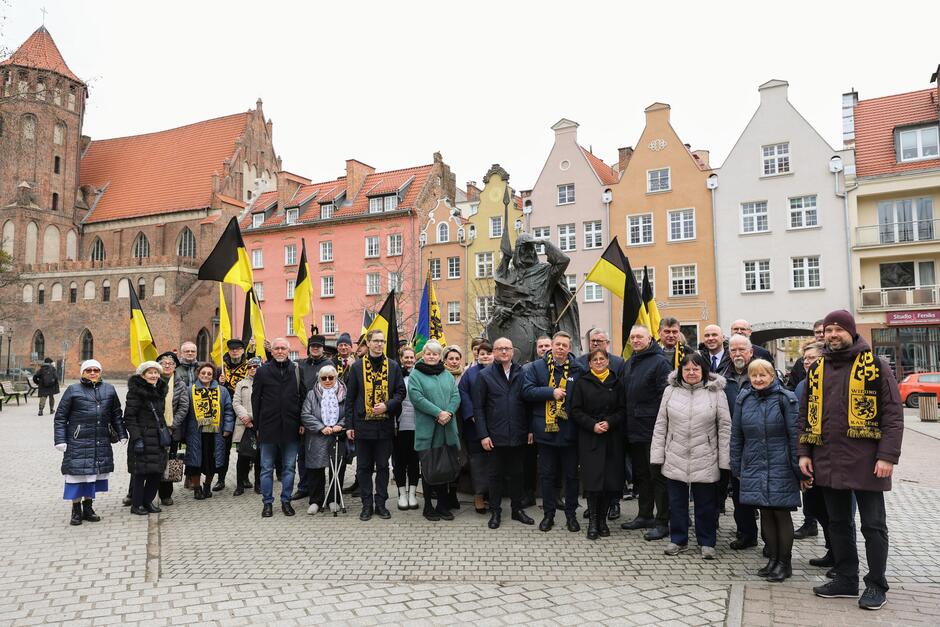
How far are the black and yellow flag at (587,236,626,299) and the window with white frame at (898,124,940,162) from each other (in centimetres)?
2753

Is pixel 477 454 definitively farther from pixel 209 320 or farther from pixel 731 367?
pixel 209 320

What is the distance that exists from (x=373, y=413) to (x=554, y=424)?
6.70 ft

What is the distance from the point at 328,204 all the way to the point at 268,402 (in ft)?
132

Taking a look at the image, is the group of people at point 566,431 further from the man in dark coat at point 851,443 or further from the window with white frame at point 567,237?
the window with white frame at point 567,237

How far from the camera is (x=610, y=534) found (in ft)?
22.4

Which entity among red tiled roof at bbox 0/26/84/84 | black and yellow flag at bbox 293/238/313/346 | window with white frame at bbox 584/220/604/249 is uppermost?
red tiled roof at bbox 0/26/84/84

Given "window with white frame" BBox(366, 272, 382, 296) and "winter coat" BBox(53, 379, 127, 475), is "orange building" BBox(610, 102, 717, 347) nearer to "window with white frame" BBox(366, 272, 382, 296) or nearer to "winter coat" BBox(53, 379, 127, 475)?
"window with white frame" BBox(366, 272, 382, 296)

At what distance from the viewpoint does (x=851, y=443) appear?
4.98m

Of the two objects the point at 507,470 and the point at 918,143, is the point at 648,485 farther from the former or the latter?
the point at 918,143

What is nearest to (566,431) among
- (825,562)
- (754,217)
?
(825,562)

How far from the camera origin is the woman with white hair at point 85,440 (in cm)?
764

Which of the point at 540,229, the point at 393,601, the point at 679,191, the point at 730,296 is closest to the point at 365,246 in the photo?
the point at 540,229

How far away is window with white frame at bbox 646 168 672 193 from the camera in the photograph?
112ft

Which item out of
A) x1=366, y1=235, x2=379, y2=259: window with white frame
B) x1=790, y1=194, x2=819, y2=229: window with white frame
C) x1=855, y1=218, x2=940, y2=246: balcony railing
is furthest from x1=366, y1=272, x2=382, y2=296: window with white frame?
x1=855, y1=218, x2=940, y2=246: balcony railing
